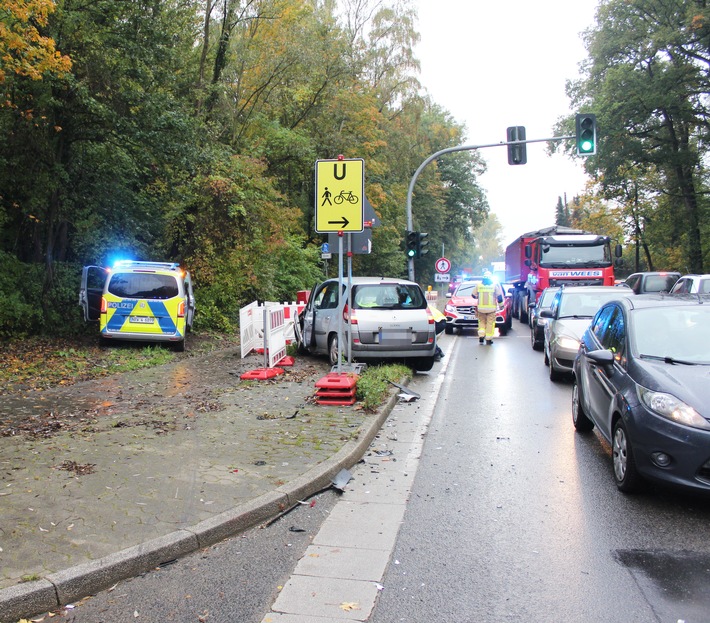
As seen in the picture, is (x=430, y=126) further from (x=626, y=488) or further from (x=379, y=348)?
(x=626, y=488)

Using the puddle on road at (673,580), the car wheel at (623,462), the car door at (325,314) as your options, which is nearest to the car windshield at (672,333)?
the car wheel at (623,462)

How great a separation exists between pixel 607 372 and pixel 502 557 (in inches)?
106

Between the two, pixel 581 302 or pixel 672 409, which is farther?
pixel 581 302

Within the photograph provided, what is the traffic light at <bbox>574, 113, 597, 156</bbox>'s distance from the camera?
17109 mm

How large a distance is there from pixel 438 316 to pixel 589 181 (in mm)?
49267

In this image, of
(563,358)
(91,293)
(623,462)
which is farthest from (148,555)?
(91,293)

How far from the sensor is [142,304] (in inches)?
545

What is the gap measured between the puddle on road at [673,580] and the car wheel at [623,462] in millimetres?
990

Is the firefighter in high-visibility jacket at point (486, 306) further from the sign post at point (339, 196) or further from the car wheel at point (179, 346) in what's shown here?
the sign post at point (339, 196)

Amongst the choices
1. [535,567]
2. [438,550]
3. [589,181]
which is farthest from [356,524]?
[589,181]

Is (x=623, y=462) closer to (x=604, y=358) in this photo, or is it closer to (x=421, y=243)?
(x=604, y=358)

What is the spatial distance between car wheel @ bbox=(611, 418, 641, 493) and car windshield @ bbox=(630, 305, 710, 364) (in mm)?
738

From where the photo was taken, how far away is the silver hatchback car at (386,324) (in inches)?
451

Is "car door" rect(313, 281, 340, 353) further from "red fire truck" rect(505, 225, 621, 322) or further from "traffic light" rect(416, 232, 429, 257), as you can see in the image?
"red fire truck" rect(505, 225, 621, 322)
